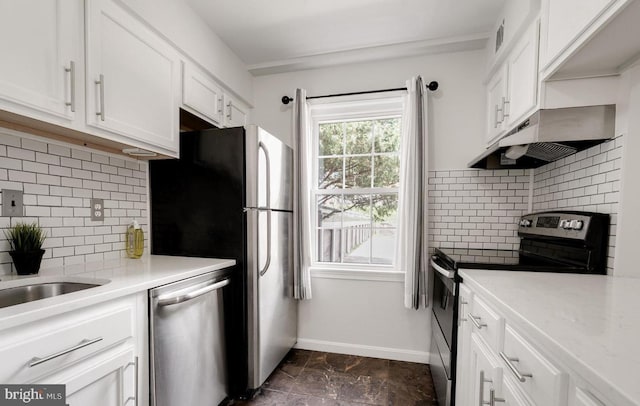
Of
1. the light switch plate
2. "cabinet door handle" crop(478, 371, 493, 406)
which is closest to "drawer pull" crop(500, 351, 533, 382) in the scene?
"cabinet door handle" crop(478, 371, 493, 406)

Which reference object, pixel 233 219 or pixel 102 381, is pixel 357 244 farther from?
pixel 102 381

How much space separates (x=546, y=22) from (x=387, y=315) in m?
2.13

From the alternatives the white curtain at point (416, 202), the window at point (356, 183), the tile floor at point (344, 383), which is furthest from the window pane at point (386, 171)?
the tile floor at point (344, 383)

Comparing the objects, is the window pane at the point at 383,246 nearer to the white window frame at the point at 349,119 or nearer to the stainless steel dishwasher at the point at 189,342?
the white window frame at the point at 349,119

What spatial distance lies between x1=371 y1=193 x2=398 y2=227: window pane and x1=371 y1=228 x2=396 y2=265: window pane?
2.5 inches

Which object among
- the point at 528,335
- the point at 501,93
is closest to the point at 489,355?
the point at 528,335

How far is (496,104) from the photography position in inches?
77.1

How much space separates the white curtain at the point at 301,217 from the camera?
2.31m

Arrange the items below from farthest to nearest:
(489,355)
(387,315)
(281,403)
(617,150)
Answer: (387,315) < (281,403) < (617,150) < (489,355)

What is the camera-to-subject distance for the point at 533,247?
1.81m

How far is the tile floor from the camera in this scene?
177 centimetres

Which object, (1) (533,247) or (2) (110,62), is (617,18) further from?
(2) (110,62)
